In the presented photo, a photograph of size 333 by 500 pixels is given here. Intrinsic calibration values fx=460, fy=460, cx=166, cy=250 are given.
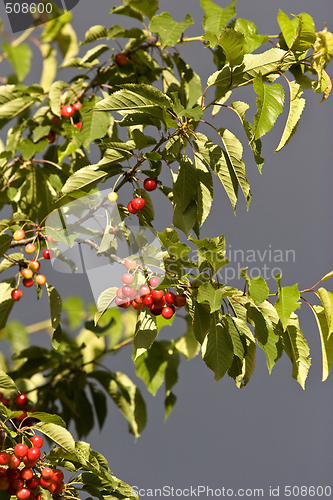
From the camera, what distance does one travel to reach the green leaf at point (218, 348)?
2.92ft

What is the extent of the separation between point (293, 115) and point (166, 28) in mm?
458

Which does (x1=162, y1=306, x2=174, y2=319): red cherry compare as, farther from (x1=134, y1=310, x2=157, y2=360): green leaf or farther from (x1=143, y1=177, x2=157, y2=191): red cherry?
(x1=143, y1=177, x2=157, y2=191): red cherry

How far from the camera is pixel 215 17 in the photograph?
1.05m

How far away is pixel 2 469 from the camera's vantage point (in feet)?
2.90

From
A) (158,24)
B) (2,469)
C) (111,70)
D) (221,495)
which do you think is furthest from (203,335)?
(221,495)

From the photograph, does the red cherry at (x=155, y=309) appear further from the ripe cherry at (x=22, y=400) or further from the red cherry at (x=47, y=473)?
the ripe cherry at (x=22, y=400)

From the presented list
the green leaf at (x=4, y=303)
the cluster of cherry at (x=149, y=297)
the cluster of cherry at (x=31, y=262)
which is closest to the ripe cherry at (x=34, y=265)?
the cluster of cherry at (x=31, y=262)

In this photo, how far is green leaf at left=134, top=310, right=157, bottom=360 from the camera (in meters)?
1.01

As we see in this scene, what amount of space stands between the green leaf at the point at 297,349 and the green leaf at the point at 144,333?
0.93 feet

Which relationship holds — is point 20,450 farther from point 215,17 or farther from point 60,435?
point 215,17

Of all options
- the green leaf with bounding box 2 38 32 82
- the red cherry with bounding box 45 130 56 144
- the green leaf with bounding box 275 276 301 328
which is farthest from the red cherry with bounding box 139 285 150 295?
the green leaf with bounding box 2 38 32 82

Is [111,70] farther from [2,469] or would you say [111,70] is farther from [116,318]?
[2,469]

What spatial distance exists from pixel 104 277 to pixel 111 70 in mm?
716

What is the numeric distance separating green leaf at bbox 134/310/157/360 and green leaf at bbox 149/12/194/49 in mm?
659
